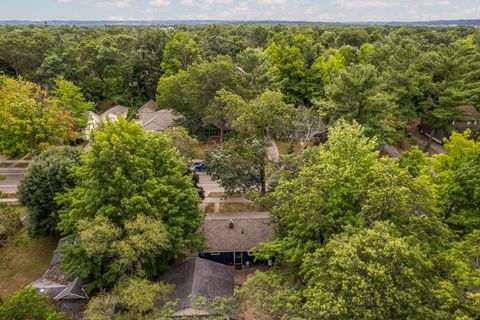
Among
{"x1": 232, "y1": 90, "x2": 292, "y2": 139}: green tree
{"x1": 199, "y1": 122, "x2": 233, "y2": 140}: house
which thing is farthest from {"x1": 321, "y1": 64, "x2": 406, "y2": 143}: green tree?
{"x1": 199, "y1": 122, "x2": 233, "y2": 140}: house

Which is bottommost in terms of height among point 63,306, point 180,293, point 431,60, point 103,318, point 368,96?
point 63,306

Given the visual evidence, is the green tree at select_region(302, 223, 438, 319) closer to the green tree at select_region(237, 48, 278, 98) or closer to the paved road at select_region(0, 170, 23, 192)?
the green tree at select_region(237, 48, 278, 98)

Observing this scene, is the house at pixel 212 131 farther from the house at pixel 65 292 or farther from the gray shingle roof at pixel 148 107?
the house at pixel 65 292

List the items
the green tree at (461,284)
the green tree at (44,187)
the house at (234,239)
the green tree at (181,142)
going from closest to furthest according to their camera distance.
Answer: the green tree at (461,284)
the green tree at (44,187)
the house at (234,239)
the green tree at (181,142)

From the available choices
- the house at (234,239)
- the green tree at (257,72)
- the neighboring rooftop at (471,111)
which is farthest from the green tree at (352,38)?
the house at (234,239)

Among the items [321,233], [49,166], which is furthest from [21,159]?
[321,233]

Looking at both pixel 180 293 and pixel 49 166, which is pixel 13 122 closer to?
pixel 49 166

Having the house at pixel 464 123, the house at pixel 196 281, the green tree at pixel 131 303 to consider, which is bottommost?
the house at pixel 196 281
